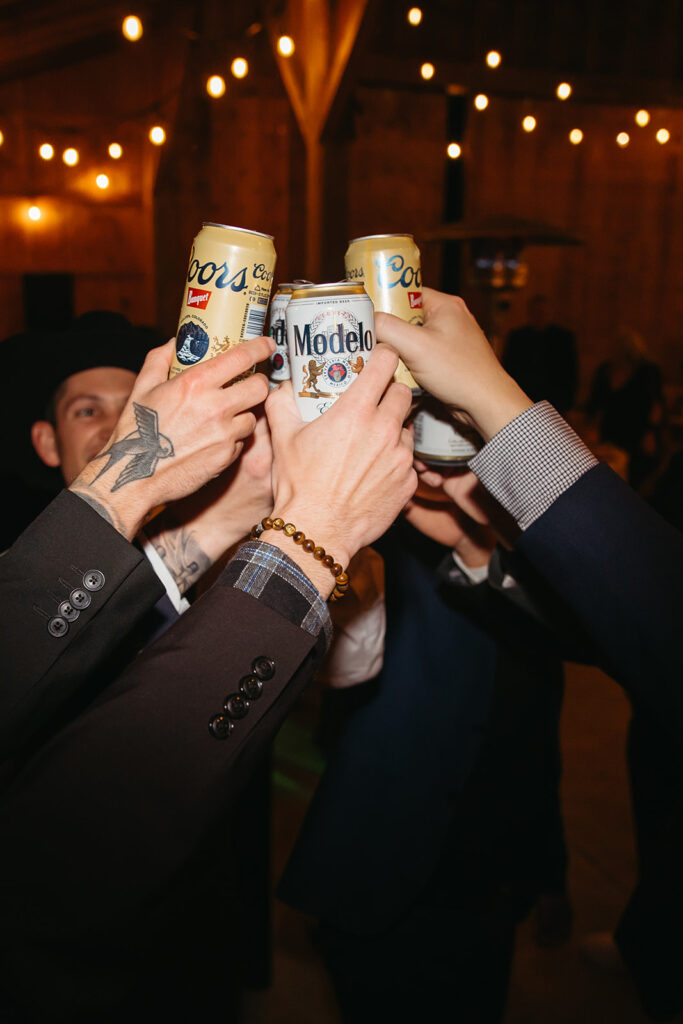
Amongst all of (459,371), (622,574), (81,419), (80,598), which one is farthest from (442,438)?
(81,419)

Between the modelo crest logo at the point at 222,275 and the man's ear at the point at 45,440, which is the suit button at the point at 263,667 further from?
the man's ear at the point at 45,440

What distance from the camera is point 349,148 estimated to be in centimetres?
594

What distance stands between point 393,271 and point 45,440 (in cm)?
130

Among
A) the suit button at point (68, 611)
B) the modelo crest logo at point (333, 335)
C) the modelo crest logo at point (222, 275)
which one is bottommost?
the suit button at point (68, 611)

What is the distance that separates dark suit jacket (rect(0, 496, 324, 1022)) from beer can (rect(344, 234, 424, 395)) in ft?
1.56

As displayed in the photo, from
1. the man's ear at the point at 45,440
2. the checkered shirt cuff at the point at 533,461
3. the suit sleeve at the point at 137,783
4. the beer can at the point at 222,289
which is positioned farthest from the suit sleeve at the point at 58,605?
the man's ear at the point at 45,440

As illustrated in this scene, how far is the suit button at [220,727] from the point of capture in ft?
2.52

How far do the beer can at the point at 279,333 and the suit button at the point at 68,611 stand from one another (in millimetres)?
473

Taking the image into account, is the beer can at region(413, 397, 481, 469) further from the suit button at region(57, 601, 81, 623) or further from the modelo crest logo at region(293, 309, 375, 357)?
the suit button at region(57, 601, 81, 623)

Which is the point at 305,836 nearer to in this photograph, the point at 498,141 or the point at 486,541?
the point at 486,541

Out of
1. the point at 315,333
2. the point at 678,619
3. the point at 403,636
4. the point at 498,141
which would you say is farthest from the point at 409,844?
the point at 498,141

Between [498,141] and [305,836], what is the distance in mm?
7595

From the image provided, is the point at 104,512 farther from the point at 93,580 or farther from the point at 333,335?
the point at 333,335

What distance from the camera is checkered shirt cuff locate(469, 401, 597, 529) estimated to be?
3.14ft
